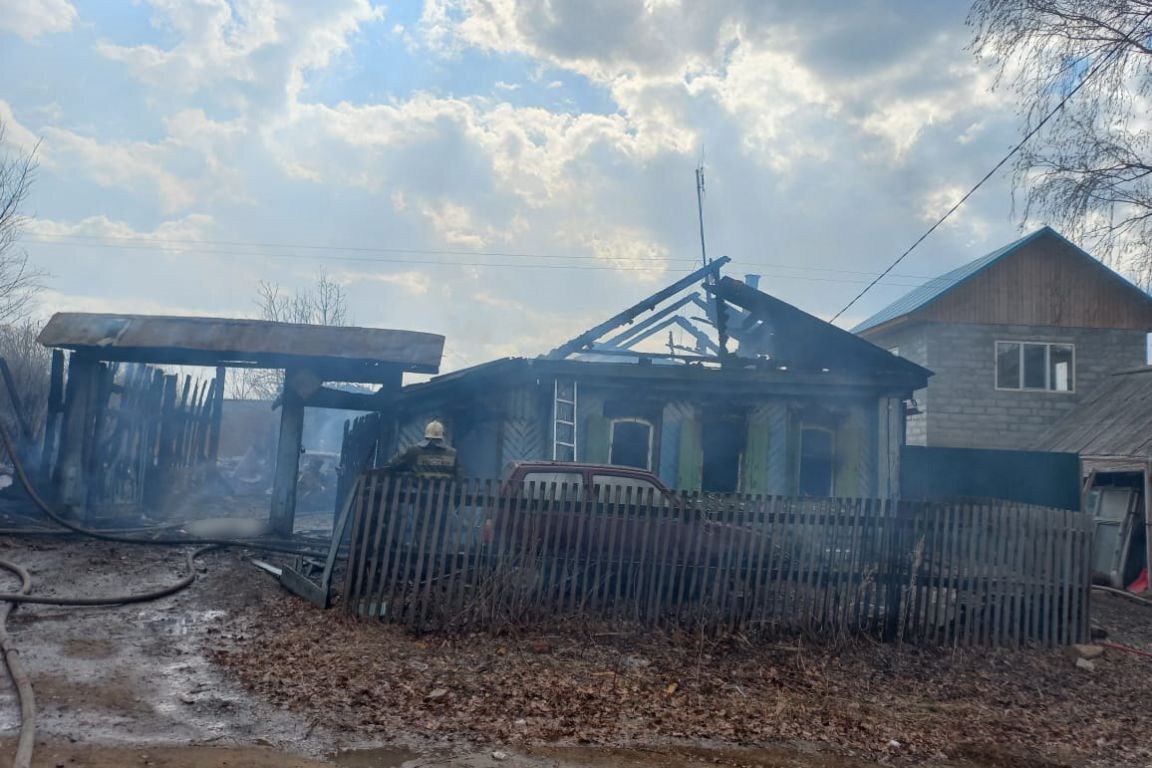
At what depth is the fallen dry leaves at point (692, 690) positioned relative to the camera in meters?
5.57

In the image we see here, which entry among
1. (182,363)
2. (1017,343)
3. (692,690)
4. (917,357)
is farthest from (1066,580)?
(1017,343)

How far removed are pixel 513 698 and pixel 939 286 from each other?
2115cm

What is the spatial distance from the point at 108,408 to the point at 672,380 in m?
10.4

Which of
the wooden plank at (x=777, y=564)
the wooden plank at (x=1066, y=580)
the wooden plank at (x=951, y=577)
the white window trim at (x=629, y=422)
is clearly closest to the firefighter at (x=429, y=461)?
the wooden plank at (x=777, y=564)

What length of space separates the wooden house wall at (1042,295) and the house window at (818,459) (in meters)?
8.72

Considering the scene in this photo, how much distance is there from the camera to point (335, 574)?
9984mm

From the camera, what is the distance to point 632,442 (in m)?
15.0

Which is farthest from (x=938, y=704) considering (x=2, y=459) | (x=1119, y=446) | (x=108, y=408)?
(x=2, y=459)

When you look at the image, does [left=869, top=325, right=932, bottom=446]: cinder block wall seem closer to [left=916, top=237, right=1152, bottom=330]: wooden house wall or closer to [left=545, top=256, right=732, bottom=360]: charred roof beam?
[left=916, top=237, right=1152, bottom=330]: wooden house wall

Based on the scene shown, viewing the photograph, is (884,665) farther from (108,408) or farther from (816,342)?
(108,408)

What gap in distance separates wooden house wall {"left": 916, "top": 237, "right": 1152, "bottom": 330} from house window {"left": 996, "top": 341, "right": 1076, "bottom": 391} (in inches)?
25.9

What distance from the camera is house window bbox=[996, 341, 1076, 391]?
867 inches

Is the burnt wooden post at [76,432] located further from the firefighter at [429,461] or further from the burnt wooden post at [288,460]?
the firefighter at [429,461]

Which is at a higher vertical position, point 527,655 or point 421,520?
point 421,520
